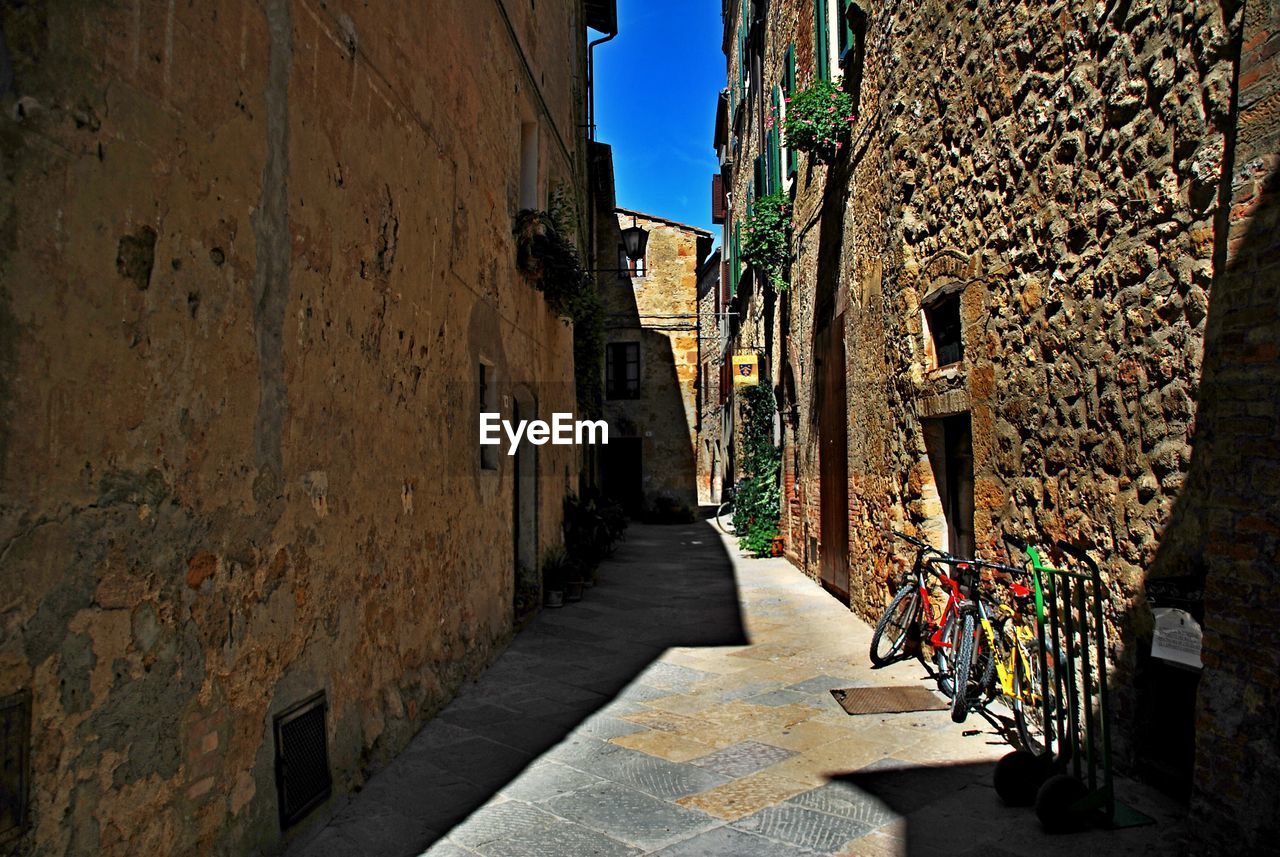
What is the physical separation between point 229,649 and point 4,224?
142cm

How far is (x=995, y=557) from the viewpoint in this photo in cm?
508

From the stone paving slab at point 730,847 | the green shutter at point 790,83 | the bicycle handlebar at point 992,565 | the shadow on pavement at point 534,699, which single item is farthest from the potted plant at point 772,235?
the stone paving slab at point 730,847

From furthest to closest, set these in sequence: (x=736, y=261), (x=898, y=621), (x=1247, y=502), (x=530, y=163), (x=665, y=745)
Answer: (x=736, y=261) < (x=530, y=163) < (x=898, y=621) < (x=665, y=745) < (x=1247, y=502)

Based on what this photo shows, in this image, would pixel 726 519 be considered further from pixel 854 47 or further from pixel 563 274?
pixel 854 47

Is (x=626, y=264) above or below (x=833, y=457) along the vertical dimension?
above

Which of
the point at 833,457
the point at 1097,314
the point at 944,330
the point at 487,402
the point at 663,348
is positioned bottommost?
the point at 833,457

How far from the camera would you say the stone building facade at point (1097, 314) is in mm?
2902

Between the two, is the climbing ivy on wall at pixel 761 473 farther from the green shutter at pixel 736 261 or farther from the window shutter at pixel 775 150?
the green shutter at pixel 736 261

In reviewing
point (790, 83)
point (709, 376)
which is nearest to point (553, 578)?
point (790, 83)

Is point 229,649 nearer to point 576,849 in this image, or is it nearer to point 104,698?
point 104,698

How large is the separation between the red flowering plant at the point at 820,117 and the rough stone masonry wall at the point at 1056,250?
969mm

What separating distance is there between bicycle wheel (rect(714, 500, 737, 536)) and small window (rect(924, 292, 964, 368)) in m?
10.7

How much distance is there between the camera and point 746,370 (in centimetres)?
1450

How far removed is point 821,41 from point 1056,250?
6.05m
